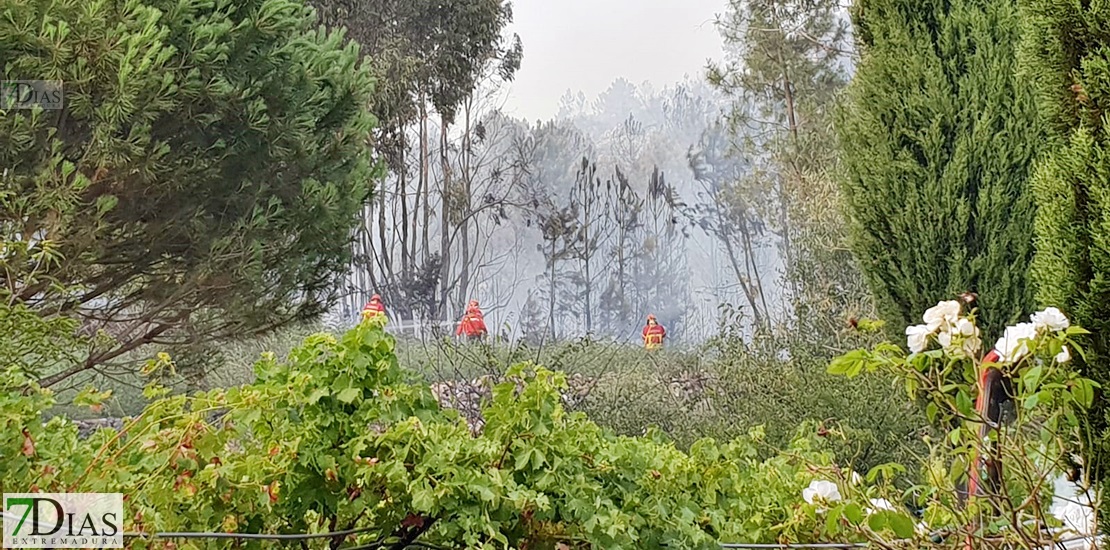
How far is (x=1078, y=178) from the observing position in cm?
92

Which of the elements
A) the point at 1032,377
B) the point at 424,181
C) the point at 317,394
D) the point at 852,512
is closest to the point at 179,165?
the point at 424,181

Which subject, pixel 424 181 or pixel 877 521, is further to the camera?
pixel 424 181

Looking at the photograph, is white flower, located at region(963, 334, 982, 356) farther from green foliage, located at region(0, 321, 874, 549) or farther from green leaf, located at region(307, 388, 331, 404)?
green leaf, located at region(307, 388, 331, 404)

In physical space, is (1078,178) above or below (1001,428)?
above

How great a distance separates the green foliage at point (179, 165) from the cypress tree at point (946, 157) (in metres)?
1.43

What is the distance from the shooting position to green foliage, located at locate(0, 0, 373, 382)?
5.53ft

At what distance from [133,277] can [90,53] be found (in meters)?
0.53

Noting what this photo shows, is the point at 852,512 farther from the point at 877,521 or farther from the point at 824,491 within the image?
the point at 824,491

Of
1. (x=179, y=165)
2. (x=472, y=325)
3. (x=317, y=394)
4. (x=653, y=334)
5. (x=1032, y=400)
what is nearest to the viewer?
(x=1032, y=400)

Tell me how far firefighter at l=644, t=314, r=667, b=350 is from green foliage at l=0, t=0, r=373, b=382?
1.08 m

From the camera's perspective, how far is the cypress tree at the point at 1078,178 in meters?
0.89

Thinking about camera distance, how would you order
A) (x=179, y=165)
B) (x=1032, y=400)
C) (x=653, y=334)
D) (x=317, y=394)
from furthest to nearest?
(x=653, y=334), (x=179, y=165), (x=317, y=394), (x=1032, y=400)

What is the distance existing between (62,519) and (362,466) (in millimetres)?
408

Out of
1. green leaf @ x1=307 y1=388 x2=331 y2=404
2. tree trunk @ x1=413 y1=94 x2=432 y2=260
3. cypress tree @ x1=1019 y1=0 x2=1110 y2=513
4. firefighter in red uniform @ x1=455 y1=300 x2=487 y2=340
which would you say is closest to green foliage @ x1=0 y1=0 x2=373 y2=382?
tree trunk @ x1=413 y1=94 x2=432 y2=260
